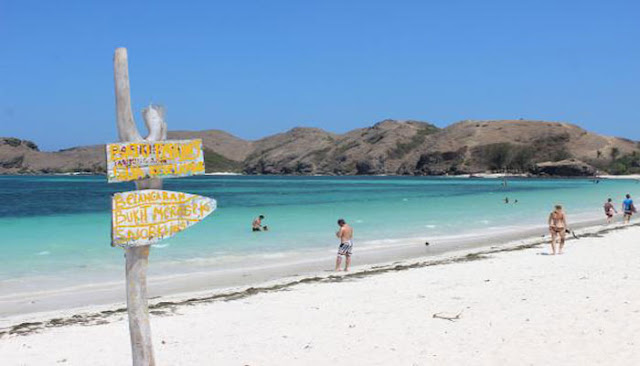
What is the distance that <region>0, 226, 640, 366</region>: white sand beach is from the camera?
7.56 metres

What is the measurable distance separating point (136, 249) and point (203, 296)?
7.18 metres

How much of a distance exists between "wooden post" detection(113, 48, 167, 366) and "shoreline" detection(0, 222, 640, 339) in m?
4.73

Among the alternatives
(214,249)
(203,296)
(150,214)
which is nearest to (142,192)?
(150,214)

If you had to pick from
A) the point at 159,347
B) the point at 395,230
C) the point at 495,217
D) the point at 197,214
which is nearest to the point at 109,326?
the point at 159,347

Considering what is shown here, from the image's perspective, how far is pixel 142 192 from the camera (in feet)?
17.6

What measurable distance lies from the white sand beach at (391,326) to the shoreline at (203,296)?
0.34 ft

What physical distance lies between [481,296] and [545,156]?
193 m

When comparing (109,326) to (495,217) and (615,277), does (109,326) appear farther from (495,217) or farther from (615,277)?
→ (495,217)

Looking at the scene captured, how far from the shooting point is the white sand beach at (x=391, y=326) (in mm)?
7559

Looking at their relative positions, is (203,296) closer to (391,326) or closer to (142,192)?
(391,326)

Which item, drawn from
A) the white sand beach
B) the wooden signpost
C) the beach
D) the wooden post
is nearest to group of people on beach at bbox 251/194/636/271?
the beach

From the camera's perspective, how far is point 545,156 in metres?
190

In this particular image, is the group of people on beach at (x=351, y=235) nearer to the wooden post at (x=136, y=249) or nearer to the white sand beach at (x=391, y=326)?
the white sand beach at (x=391, y=326)

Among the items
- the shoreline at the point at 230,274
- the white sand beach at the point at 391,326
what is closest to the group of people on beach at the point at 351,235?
the shoreline at the point at 230,274
